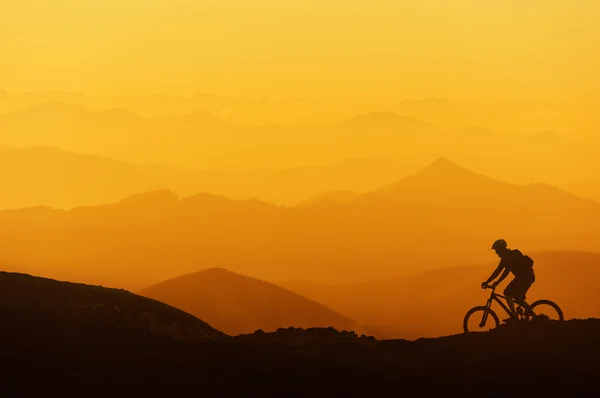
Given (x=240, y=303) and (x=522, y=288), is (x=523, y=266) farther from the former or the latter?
(x=240, y=303)

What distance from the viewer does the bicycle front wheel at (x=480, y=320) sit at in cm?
2624

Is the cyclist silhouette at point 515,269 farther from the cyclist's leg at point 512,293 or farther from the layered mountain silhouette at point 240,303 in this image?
the layered mountain silhouette at point 240,303

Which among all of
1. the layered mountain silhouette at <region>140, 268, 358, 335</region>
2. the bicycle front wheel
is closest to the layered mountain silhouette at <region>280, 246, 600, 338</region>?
the layered mountain silhouette at <region>140, 268, 358, 335</region>

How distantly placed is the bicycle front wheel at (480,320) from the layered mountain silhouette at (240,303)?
224 feet

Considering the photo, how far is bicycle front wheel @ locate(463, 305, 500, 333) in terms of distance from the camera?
1033 inches

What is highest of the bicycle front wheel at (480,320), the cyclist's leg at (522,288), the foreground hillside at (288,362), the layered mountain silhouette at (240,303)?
the layered mountain silhouette at (240,303)

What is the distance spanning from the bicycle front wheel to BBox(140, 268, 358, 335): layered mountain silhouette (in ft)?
224

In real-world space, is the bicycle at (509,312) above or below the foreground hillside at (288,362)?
above

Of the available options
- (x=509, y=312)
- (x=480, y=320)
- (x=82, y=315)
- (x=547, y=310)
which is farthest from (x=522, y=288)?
(x=82, y=315)

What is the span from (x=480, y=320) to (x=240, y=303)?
79.5m

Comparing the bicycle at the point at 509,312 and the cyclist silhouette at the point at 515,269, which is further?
the bicycle at the point at 509,312

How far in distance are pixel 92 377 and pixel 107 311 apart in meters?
10.9

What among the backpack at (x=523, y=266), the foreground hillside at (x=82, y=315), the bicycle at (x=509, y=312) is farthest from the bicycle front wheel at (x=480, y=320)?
the foreground hillside at (x=82, y=315)

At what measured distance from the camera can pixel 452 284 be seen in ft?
522
